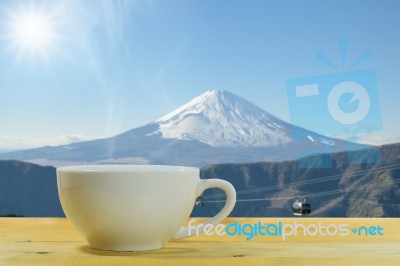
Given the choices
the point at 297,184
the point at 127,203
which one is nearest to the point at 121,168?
the point at 127,203

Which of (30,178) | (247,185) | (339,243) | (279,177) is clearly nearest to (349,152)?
(279,177)

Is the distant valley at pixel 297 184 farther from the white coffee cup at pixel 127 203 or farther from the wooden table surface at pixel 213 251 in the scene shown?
the white coffee cup at pixel 127 203

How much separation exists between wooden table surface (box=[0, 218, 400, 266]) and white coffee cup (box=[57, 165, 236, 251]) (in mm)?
17

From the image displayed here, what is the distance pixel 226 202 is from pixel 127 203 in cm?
13

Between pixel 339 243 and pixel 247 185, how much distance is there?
6328 mm

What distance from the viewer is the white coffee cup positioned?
0.57 meters

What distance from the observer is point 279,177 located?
7.79 meters

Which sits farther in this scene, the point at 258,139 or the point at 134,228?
the point at 258,139

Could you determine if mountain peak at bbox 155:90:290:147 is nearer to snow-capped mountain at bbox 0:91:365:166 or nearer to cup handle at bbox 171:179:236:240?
snow-capped mountain at bbox 0:91:365:166

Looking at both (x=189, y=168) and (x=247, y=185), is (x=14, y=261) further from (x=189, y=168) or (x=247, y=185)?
(x=247, y=185)

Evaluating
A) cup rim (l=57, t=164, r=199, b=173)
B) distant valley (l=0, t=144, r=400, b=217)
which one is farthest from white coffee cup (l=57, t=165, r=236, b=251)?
distant valley (l=0, t=144, r=400, b=217)

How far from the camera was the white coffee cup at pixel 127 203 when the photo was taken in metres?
0.57

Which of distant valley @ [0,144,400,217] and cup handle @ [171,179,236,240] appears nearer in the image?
cup handle @ [171,179,236,240]

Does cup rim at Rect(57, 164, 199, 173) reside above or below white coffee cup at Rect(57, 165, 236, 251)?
above
